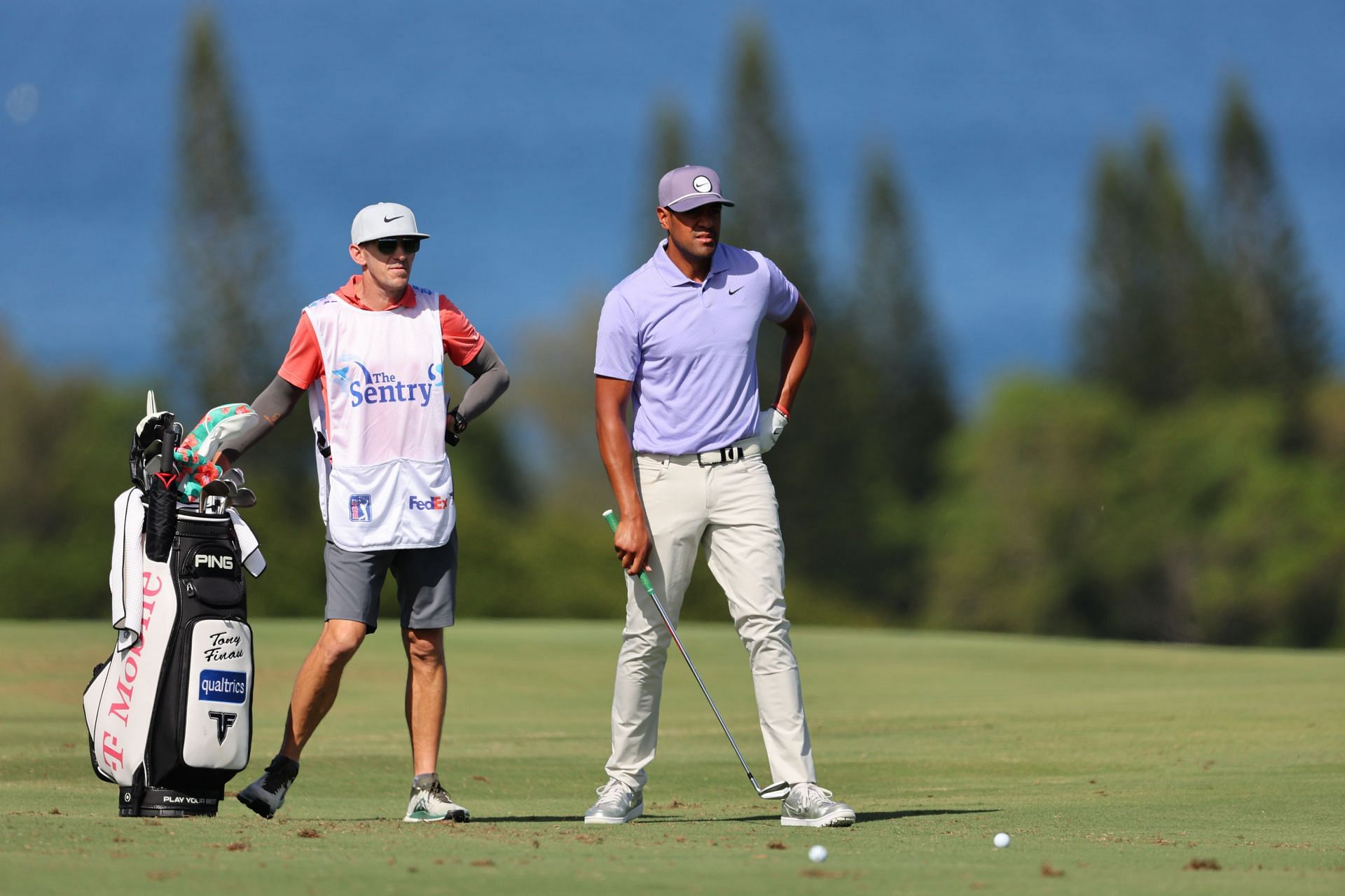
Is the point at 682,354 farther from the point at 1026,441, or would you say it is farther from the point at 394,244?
the point at 1026,441

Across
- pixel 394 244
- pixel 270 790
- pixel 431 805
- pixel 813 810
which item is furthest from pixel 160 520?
pixel 813 810

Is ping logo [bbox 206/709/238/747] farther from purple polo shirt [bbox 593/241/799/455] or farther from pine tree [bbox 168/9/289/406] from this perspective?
pine tree [bbox 168/9/289/406]

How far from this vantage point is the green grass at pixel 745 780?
5598 mm

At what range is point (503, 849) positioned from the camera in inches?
238

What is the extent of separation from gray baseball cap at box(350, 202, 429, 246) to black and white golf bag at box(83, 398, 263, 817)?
3.42 feet

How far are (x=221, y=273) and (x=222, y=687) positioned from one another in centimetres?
4619

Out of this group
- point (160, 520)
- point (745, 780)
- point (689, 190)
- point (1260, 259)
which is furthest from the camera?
point (1260, 259)

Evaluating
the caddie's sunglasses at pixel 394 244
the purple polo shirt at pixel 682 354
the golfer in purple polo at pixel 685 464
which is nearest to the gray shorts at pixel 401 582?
the golfer in purple polo at pixel 685 464

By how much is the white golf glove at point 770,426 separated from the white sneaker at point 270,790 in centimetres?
214

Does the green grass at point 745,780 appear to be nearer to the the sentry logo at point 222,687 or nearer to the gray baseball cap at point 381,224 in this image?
the the sentry logo at point 222,687

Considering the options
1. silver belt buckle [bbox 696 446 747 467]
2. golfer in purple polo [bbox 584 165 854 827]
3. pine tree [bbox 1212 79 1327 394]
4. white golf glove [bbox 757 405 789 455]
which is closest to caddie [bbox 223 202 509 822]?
golfer in purple polo [bbox 584 165 854 827]

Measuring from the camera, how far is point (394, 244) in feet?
23.9

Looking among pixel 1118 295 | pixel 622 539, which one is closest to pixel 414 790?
pixel 622 539

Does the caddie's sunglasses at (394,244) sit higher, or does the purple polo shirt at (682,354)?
the caddie's sunglasses at (394,244)
